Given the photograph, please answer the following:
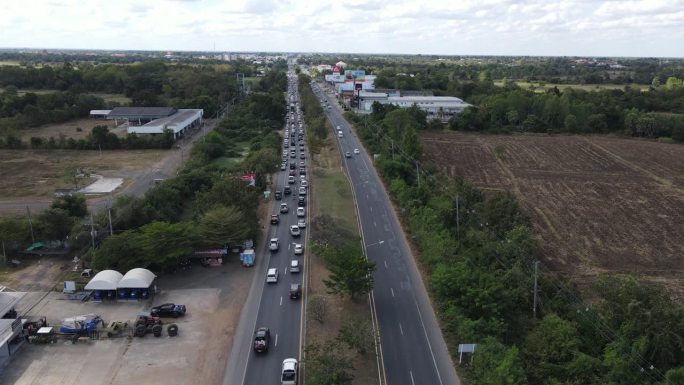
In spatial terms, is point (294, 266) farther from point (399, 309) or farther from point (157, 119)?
point (157, 119)

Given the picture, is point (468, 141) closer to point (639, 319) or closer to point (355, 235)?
point (355, 235)

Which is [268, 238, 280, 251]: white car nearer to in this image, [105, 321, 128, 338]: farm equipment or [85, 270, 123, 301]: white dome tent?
[85, 270, 123, 301]: white dome tent

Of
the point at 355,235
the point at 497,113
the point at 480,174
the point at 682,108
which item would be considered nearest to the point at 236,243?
the point at 355,235

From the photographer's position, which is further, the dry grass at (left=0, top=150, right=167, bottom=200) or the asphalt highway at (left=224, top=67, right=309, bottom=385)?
the dry grass at (left=0, top=150, right=167, bottom=200)

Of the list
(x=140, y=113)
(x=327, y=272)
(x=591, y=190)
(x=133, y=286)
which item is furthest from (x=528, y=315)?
(x=140, y=113)

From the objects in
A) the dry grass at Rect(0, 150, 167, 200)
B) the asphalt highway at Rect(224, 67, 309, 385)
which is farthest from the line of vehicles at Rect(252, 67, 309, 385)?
the dry grass at Rect(0, 150, 167, 200)

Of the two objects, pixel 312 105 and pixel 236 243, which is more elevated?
pixel 312 105
